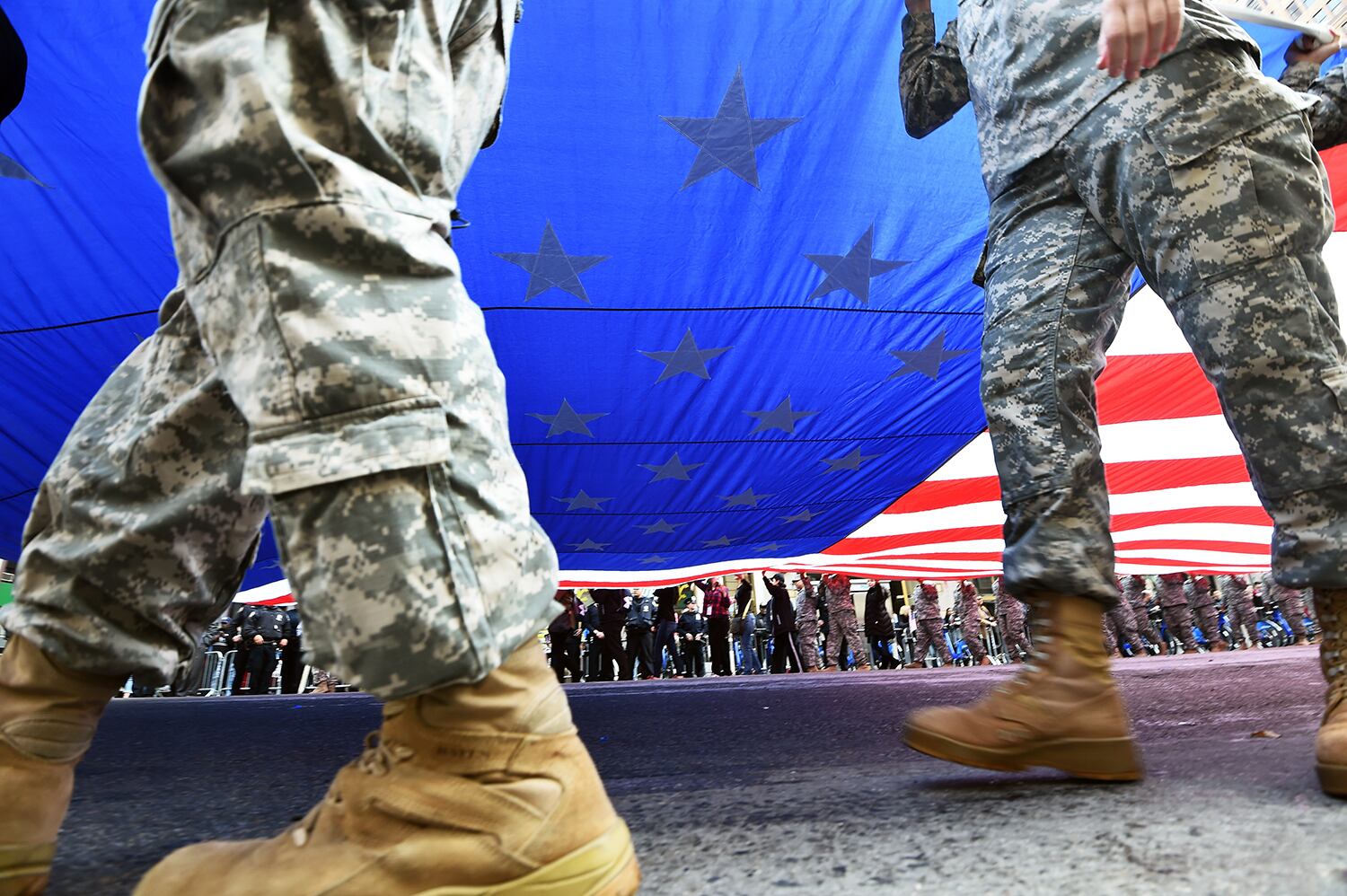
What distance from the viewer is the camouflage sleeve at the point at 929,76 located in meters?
1.33

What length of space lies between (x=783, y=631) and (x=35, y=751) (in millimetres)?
8412

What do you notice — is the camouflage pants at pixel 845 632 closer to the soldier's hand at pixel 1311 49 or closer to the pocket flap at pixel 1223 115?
the soldier's hand at pixel 1311 49

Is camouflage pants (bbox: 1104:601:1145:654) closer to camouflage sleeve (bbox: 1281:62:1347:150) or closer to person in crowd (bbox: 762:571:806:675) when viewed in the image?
person in crowd (bbox: 762:571:806:675)

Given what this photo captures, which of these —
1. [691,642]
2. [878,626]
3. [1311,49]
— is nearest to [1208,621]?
[878,626]

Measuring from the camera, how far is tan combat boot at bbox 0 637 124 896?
0.54m

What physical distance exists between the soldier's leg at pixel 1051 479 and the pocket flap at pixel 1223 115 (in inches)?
4.9

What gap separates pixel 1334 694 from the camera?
777mm

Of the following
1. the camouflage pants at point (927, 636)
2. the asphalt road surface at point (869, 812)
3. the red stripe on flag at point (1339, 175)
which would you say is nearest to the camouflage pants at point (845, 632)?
the camouflage pants at point (927, 636)

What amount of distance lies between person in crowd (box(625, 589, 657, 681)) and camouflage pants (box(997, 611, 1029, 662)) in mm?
3738

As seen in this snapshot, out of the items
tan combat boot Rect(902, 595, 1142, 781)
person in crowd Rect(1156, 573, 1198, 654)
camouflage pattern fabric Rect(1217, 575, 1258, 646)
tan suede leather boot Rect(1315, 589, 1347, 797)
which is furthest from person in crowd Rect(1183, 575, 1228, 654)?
tan combat boot Rect(902, 595, 1142, 781)

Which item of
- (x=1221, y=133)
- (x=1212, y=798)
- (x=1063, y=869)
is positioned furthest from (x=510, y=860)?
(x=1221, y=133)

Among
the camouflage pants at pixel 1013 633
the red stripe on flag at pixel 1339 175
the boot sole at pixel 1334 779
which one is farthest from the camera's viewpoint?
the camouflage pants at pixel 1013 633

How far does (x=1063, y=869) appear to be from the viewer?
52 centimetres

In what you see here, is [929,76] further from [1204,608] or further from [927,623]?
[1204,608]
